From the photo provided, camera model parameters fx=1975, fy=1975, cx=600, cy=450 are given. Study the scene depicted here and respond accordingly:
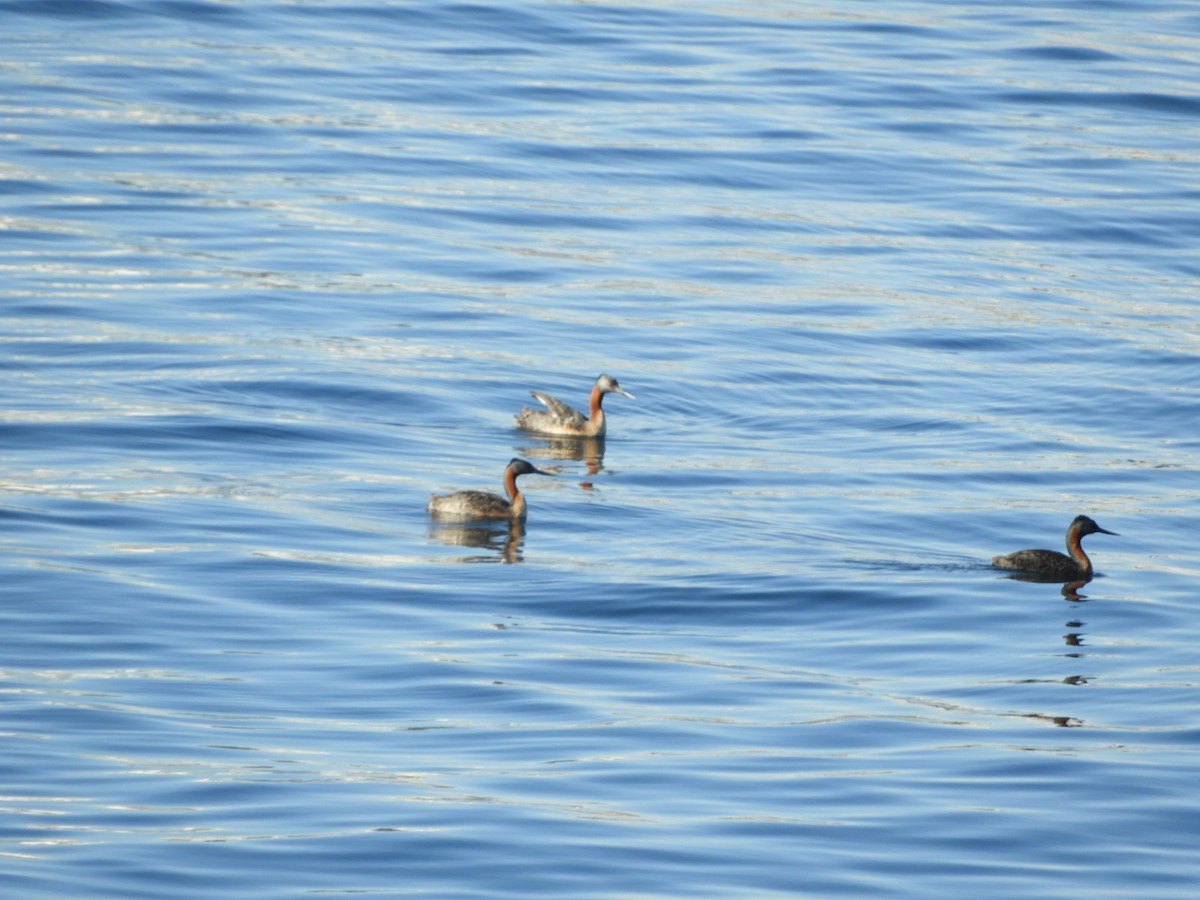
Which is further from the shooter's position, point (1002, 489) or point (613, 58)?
point (613, 58)

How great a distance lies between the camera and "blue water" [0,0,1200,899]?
10.5 meters

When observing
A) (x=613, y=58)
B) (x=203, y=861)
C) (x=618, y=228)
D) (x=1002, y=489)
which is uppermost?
(x=613, y=58)

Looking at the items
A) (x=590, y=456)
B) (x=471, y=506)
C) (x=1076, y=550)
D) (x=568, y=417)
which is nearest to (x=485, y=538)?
(x=471, y=506)

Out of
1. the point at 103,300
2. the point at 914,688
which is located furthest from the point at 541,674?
the point at 103,300

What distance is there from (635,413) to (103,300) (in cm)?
728

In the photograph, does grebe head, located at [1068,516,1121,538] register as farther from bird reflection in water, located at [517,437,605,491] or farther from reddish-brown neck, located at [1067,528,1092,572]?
bird reflection in water, located at [517,437,605,491]

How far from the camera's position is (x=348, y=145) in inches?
1367

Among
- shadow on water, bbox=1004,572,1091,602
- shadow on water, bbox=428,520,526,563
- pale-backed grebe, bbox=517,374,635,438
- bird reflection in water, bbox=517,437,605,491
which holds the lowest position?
shadow on water, bbox=428,520,526,563

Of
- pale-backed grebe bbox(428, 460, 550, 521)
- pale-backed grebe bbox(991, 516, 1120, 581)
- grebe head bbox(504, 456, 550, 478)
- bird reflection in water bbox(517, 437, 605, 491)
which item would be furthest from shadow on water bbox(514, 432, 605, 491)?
pale-backed grebe bbox(991, 516, 1120, 581)

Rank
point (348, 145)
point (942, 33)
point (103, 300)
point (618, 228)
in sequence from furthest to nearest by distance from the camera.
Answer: point (942, 33)
point (348, 145)
point (618, 228)
point (103, 300)

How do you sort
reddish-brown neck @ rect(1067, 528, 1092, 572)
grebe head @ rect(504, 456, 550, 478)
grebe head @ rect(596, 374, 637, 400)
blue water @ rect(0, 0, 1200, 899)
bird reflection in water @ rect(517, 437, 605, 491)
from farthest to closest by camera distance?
grebe head @ rect(596, 374, 637, 400) < bird reflection in water @ rect(517, 437, 605, 491) < grebe head @ rect(504, 456, 550, 478) < reddish-brown neck @ rect(1067, 528, 1092, 572) < blue water @ rect(0, 0, 1200, 899)

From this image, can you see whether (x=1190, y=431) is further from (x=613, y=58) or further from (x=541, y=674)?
(x=613, y=58)

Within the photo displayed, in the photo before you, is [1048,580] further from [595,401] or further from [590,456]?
[595,401]

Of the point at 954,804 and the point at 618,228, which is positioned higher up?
the point at 618,228
